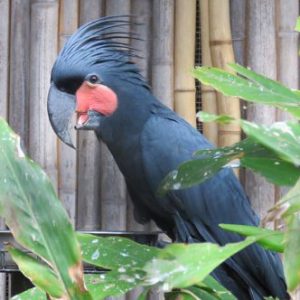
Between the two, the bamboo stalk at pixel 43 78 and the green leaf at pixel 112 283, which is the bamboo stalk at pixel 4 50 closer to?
the bamboo stalk at pixel 43 78

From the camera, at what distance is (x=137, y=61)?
112 inches

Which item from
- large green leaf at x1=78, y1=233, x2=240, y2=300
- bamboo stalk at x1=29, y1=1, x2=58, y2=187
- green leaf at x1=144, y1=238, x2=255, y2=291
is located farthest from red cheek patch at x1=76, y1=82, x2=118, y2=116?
green leaf at x1=144, y1=238, x2=255, y2=291

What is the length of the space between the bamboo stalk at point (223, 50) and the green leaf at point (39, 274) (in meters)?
2.04

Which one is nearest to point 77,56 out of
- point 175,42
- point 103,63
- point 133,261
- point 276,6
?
point 103,63

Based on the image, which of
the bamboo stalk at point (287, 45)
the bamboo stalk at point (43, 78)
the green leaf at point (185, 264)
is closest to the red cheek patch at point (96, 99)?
the bamboo stalk at point (43, 78)

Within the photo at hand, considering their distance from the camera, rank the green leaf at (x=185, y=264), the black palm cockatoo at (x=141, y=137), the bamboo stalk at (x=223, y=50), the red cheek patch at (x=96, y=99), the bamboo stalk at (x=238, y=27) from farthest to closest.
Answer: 1. the bamboo stalk at (x=238, y=27)
2. the bamboo stalk at (x=223, y=50)
3. the red cheek patch at (x=96, y=99)
4. the black palm cockatoo at (x=141, y=137)
5. the green leaf at (x=185, y=264)

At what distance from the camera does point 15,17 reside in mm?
2844

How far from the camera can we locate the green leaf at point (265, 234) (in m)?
0.74

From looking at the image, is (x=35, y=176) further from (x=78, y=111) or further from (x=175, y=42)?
(x=175, y=42)

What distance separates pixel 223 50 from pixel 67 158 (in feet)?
2.11

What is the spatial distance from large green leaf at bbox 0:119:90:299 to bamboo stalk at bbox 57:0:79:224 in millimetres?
2113

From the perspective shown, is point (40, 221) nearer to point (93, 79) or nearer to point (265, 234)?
point (265, 234)

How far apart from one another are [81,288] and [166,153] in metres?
1.69

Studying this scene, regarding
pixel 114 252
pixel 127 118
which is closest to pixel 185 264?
pixel 114 252
